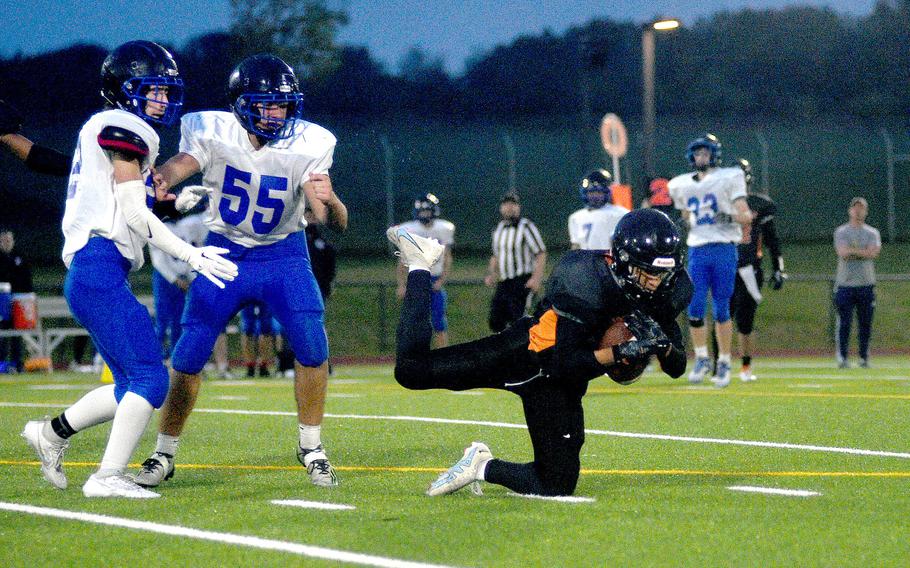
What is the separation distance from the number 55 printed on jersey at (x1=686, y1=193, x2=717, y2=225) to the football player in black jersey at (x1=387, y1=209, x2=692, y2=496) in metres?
6.15

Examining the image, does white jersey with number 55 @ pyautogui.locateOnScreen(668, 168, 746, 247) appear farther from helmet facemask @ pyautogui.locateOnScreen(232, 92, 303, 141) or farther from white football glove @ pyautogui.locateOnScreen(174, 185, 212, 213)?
white football glove @ pyautogui.locateOnScreen(174, 185, 212, 213)

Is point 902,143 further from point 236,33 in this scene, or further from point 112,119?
point 112,119

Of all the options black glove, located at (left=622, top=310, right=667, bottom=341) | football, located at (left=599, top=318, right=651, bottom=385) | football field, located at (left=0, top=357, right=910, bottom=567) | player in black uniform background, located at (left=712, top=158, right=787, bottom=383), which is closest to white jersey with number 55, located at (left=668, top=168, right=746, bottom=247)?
player in black uniform background, located at (left=712, top=158, right=787, bottom=383)

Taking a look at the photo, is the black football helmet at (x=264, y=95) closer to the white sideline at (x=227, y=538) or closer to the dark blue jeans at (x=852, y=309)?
the white sideline at (x=227, y=538)

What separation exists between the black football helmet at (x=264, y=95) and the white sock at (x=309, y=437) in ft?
4.29

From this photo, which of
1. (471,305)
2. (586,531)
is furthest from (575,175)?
(586,531)

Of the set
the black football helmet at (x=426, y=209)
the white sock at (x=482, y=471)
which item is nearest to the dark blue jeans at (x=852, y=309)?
the black football helmet at (x=426, y=209)

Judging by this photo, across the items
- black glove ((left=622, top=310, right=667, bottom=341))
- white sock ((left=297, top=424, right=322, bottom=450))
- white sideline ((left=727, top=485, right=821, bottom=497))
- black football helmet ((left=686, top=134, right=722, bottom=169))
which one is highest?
black football helmet ((left=686, top=134, right=722, bottom=169))

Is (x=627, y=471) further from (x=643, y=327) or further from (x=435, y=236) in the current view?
(x=435, y=236)

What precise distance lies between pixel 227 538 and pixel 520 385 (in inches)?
61.1

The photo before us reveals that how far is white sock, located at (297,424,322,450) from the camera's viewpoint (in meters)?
6.00

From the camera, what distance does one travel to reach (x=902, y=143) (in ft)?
103

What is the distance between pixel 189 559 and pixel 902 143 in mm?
29787

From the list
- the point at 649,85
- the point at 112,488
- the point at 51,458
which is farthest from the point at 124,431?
the point at 649,85
